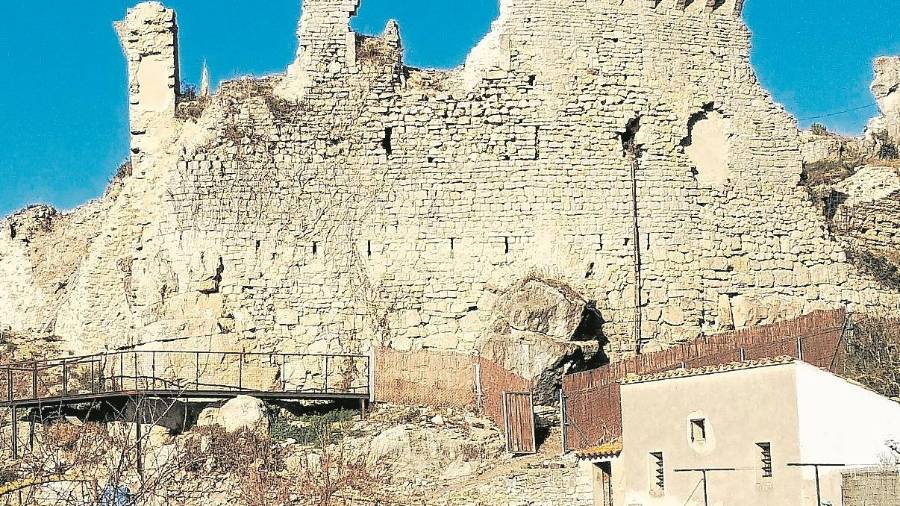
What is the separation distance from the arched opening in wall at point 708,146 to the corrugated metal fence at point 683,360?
3.29 m

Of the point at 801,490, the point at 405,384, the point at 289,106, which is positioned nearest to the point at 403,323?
the point at 405,384

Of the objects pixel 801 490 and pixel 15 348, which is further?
pixel 15 348

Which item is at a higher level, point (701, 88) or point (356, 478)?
point (701, 88)

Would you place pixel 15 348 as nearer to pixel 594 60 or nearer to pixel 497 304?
pixel 497 304

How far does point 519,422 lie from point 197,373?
15.9ft

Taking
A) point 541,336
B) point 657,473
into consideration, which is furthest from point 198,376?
point 657,473

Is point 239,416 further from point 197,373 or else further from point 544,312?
point 544,312

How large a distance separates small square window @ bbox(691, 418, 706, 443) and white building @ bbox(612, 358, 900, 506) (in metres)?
0.01

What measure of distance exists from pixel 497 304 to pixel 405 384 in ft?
6.32

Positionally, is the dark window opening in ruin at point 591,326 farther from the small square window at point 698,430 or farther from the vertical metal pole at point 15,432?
the vertical metal pole at point 15,432

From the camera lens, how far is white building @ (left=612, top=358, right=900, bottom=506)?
19594 mm

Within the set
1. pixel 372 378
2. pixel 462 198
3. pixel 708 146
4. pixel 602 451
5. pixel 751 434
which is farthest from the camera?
pixel 708 146

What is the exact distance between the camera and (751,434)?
792 inches

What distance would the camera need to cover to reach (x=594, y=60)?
1087 inches
